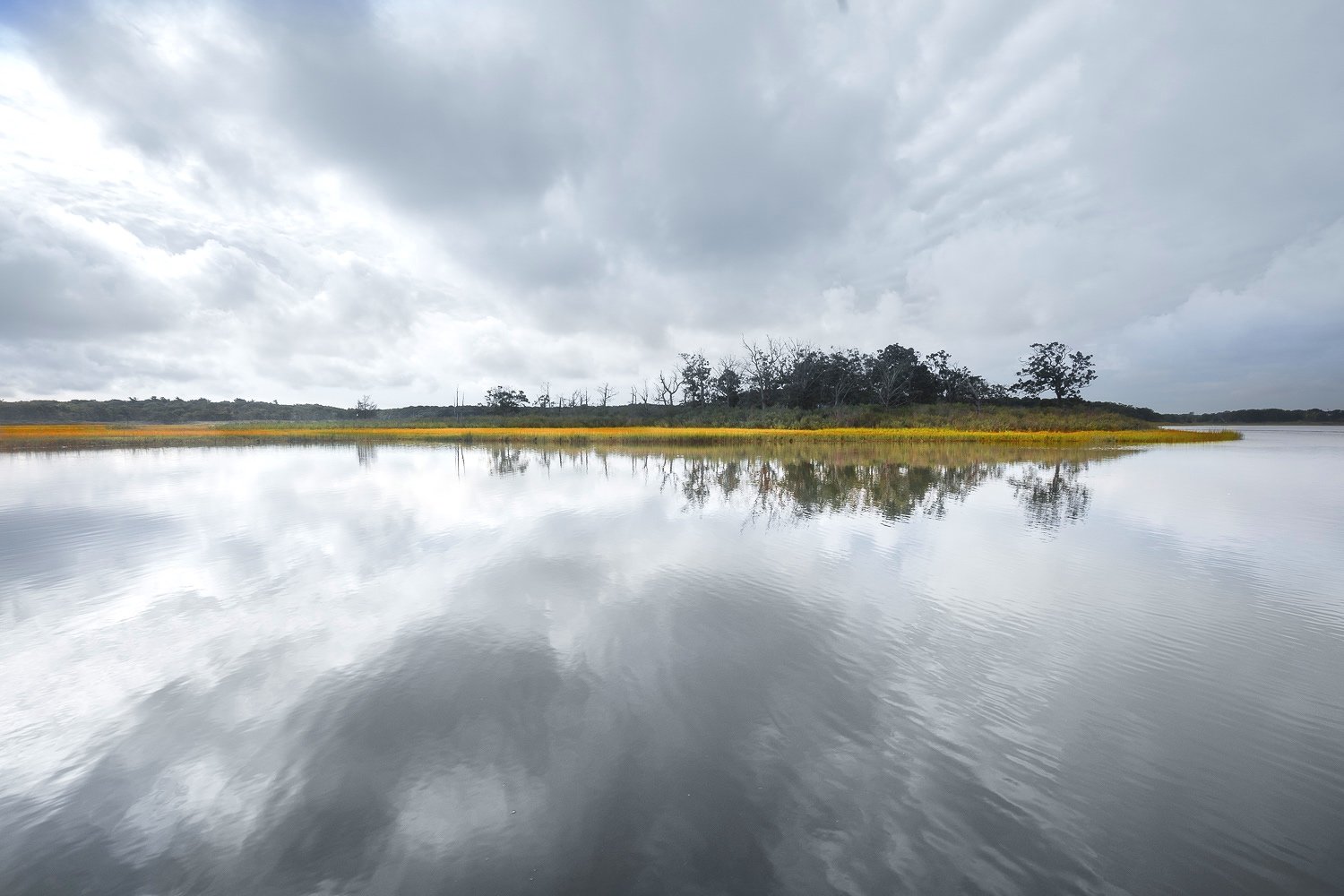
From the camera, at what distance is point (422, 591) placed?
6656 millimetres

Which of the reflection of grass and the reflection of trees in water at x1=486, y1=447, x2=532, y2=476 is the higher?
the reflection of grass

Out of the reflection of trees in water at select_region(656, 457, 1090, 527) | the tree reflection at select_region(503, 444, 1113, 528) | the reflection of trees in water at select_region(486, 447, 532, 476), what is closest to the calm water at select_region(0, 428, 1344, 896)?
the reflection of trees in water at select_region(656, 457, 1090, 527)

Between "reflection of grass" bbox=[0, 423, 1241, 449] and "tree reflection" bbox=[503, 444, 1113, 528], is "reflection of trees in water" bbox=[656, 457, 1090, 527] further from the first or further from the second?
"reflection of grass" bbox=[0, 423, 1241, 449]

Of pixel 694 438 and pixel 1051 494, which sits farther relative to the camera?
pixel 694 438

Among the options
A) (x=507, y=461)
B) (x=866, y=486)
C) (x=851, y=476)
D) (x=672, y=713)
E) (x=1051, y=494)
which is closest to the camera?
(x=672, y=713)

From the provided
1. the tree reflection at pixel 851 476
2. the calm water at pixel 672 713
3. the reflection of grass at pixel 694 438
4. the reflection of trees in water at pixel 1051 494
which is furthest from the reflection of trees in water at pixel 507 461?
the reflection of trees in water at pixel 1051 494

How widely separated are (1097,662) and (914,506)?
7751mm

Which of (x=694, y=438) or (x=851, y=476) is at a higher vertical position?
(x=694, y=438)

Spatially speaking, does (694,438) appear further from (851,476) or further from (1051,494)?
(1051,494)

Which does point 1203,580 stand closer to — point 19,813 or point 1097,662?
point 1097,662

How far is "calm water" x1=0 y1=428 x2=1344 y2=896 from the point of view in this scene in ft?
8.84

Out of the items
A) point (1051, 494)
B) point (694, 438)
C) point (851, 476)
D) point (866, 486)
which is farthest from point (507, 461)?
point (1051, 494)

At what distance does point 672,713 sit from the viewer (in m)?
4.00

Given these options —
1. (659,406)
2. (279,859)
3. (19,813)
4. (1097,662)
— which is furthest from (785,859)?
(659,406)
